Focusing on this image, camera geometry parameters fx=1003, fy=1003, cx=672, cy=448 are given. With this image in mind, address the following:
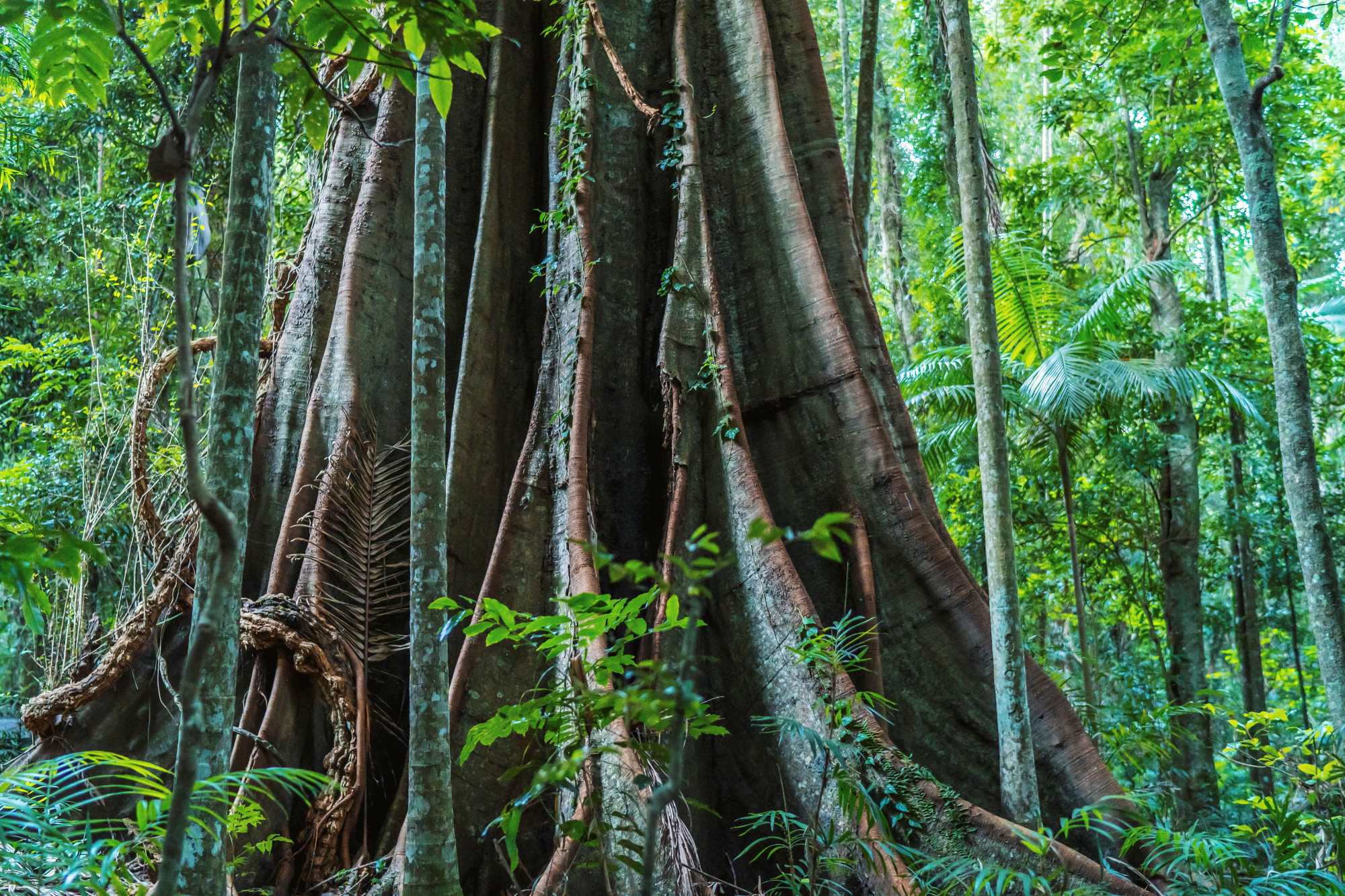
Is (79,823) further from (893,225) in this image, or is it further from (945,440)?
(893,225)

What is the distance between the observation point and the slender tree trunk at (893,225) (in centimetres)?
1503

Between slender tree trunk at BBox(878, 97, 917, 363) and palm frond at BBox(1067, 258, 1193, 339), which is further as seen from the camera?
slender tree trunk at BBox(878, 97, 917, 363)

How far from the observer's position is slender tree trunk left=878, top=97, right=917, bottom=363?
15.0 meters

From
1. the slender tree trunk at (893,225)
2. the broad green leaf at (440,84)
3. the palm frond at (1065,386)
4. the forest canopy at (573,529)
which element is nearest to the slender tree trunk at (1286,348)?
the forest canopy at (573,529)

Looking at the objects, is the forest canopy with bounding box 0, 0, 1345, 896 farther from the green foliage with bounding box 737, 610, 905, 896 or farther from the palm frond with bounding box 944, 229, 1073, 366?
the palm frond with bounding box 944, 229, 1073, 366

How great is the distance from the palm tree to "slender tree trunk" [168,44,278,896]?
6.38 m

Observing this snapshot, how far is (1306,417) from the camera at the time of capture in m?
4.71

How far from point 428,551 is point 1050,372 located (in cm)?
627

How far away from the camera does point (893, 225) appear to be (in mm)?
15766

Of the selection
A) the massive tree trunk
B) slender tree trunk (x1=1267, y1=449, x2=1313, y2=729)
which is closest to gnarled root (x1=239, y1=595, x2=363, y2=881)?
the massive tree trunk

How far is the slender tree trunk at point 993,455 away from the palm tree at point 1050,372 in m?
3.86

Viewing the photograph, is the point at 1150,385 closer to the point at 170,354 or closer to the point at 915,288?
the point at 915,288

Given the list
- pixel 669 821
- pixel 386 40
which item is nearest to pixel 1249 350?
pixel 669 821

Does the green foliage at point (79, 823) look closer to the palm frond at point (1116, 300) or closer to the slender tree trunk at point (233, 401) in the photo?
the slender tree trunk at point (233, 401)
